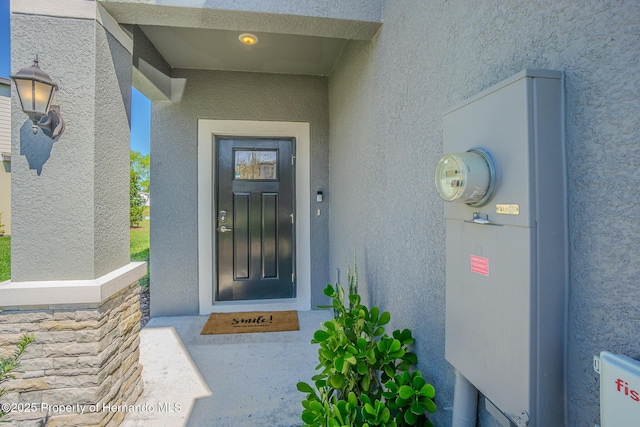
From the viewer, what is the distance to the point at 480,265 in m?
0.97

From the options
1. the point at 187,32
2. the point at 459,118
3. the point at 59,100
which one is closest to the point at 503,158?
the point at 459,118

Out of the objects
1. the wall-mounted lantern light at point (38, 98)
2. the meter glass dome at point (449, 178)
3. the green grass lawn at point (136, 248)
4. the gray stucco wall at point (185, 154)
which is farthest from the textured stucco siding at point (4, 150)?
the meter glass dome at point (449, 178)

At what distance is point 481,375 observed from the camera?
97cm

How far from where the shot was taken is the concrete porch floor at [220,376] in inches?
83.0

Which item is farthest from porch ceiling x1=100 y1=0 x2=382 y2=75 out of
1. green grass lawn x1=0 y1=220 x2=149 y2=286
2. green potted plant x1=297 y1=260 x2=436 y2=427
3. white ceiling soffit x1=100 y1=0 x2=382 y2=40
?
green grass lawn x1=0 y1=220 x2=149 y2=286

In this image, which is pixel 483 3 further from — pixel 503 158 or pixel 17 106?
pixel 17 106

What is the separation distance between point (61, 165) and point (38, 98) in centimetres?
39

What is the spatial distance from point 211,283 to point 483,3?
378cm

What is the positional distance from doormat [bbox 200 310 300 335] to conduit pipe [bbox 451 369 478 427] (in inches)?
99.6

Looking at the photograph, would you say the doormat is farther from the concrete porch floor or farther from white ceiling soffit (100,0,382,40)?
white ceiling soffit (100,0,382,40)

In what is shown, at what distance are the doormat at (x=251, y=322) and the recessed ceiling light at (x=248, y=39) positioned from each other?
305 centimetres

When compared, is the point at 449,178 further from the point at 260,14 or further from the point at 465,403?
the point at 260,14

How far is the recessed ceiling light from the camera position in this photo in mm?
2982

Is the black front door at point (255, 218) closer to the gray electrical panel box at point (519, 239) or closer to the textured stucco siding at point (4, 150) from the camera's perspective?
the gray electrical panel box at point (519, 239)
